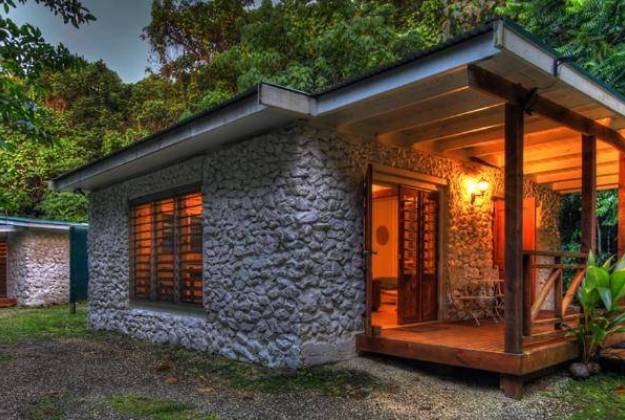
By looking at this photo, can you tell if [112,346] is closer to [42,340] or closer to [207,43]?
[42,340]

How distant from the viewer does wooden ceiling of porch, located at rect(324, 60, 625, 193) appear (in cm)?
429

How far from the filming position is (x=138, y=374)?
18.5 ft

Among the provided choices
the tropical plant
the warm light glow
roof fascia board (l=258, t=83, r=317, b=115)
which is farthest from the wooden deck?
roof fascia board (l=258, t=83, r=317, b=115)

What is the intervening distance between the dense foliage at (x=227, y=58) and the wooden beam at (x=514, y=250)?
425cm

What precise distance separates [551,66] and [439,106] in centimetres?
109

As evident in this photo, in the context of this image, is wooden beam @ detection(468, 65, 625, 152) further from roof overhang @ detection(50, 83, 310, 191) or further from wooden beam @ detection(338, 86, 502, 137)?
roof overhang @ detection(50, 83, 310, 191)

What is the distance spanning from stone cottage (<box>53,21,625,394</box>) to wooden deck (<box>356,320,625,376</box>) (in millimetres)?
20

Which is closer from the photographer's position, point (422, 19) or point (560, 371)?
point (560, 371)

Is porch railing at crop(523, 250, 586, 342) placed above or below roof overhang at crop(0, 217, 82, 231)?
below

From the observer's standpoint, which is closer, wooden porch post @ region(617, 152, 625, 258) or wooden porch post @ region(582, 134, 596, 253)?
wooden porch post @ region(582, 134, 596, 253)

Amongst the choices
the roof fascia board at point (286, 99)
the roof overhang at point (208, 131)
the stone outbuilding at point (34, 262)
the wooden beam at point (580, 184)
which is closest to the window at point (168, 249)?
the roof overhang at point (208, 131)

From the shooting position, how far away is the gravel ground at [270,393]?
13.6 ft

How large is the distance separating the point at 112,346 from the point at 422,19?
12.3 metres

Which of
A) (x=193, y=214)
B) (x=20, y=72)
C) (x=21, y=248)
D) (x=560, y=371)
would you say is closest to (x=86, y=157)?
(x=21, y=248)
